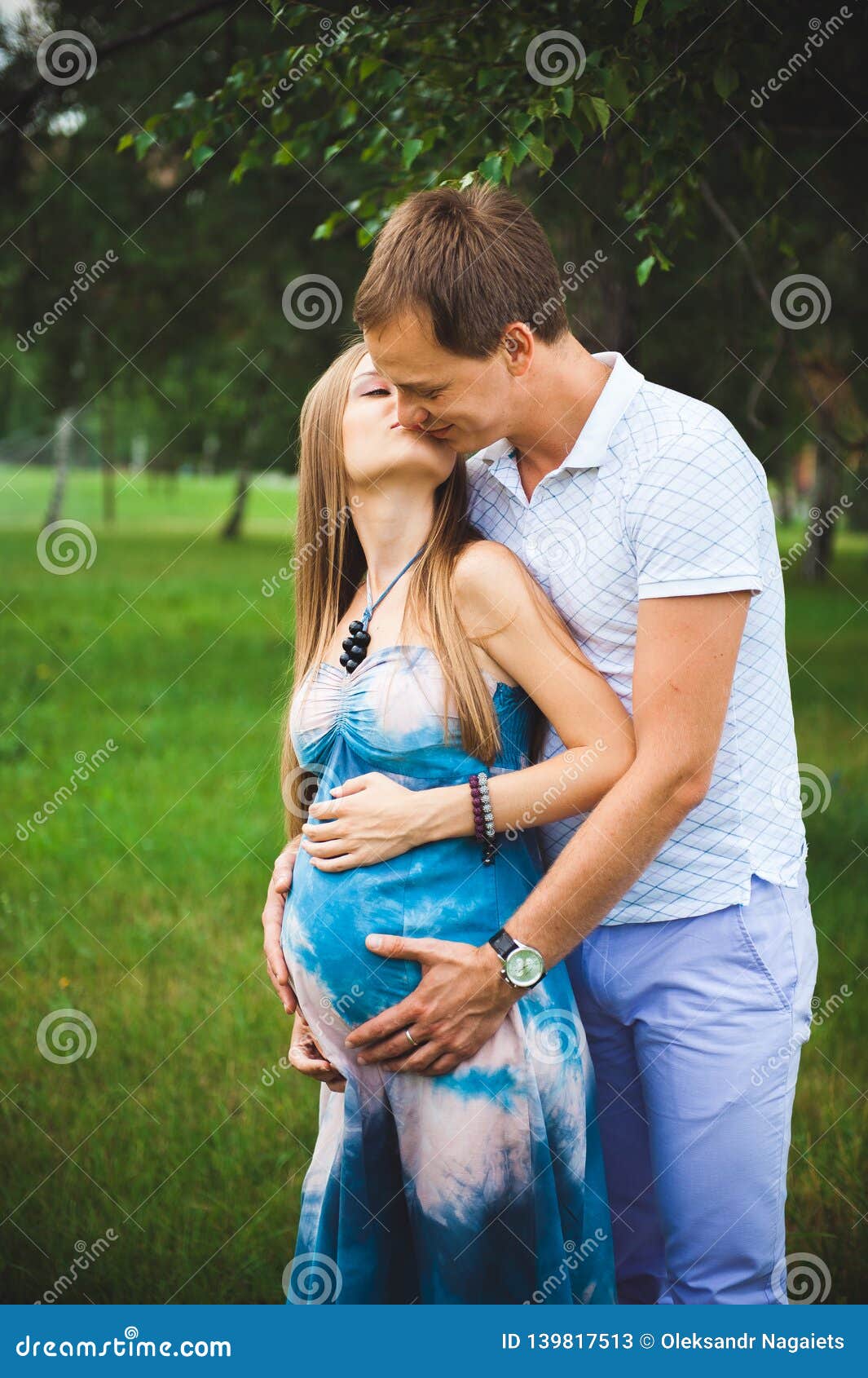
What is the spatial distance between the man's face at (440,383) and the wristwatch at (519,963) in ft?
3.05

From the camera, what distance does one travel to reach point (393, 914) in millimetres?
2145

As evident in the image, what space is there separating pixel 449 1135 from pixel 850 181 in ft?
19.4

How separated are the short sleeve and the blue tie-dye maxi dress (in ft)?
1.27

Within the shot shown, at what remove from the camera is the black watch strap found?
6.86 ft

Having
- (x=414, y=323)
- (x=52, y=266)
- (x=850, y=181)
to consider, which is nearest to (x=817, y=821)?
(x=850, y=181)

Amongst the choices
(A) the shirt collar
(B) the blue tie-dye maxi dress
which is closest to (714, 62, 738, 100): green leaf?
(A) the shirt collar

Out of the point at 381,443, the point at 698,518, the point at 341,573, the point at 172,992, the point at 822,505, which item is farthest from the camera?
the point at 822,505

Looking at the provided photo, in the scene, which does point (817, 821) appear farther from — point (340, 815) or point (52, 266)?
point (52, 266)

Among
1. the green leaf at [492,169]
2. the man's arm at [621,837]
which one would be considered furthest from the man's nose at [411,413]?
the green leaf at [492,169]

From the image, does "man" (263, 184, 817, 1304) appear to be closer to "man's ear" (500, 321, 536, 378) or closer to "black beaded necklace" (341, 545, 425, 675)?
"man's ear" (500, 321, 536, 378)

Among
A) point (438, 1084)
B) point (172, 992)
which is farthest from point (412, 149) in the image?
point (172, 992)

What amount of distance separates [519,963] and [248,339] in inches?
445

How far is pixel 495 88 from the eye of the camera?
117 inches

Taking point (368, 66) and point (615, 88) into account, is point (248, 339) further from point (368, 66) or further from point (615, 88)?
point (615, 88)
